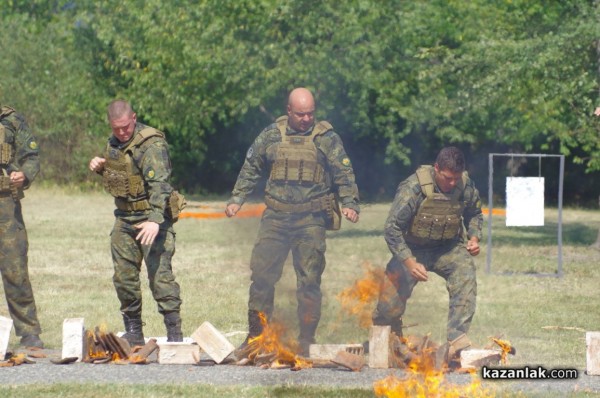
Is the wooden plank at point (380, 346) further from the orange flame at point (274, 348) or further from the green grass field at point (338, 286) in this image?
the green grass field at point (338, 286)

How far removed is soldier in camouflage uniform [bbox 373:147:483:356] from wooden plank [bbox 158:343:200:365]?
1629 millimetres

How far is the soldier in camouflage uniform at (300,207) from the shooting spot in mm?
10070

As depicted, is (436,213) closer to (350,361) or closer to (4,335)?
(350,361)

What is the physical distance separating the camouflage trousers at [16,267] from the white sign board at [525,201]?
7.70 metres

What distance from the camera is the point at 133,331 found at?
9.99m

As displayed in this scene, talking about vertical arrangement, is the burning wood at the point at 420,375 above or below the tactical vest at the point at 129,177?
below

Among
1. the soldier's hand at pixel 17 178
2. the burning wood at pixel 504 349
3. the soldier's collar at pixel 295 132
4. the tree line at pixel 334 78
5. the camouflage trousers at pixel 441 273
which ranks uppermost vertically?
the tree line at pixel 334 78

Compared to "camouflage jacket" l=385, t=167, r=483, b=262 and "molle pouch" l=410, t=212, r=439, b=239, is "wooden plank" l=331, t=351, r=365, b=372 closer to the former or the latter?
"camouflage jacket" l=385, t=167, r=483, b=262

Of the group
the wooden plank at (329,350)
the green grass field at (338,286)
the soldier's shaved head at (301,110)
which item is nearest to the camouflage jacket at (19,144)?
the green grass field at (338,286)

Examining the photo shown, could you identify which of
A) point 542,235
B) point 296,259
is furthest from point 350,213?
point 542,235

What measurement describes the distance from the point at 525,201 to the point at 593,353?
24.5 ft

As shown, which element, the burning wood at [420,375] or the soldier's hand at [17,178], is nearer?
the burning wood at [420,375]

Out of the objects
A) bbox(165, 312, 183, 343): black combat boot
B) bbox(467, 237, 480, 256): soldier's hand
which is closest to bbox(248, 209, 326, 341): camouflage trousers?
bbox(165, 312, 183, 343): black combat boot

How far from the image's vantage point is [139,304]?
32.8ft
